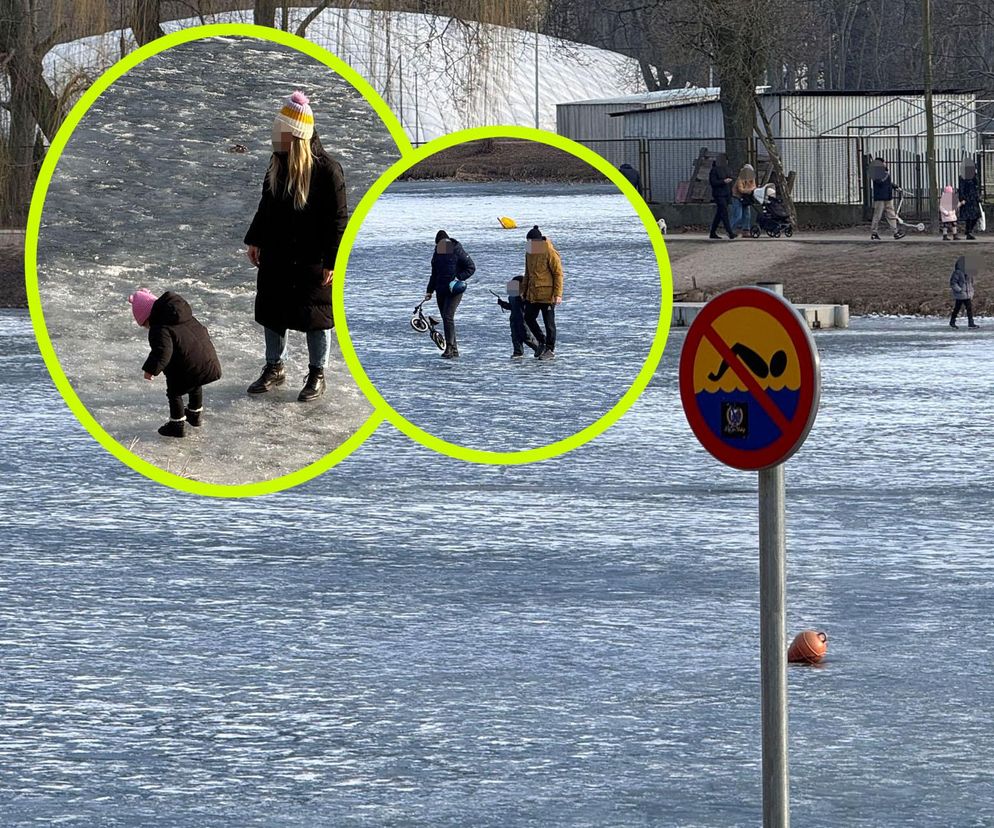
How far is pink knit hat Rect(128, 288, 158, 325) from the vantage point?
10.8ft

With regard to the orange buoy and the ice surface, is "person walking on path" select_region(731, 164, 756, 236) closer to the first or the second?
the ice surface

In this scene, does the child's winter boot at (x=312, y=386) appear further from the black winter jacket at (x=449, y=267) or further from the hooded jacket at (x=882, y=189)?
the hooded jacket at (x=882, y=189)

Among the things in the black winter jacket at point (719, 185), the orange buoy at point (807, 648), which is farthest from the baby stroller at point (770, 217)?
the orange buoy at point (807, 648)

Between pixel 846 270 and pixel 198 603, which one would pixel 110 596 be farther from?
pixel 846 270

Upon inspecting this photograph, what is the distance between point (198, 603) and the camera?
890 cm

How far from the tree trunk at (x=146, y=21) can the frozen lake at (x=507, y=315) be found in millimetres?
5601

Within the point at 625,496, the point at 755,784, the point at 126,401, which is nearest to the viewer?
the point at 126,401

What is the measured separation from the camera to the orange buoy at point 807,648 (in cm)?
766

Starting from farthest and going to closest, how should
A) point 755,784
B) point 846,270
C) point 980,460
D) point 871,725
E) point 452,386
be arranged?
point 846,270, point 980,460, point 871,725, point 755,784, point 452,386

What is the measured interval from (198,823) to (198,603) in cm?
345

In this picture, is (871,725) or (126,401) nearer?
(126,401)

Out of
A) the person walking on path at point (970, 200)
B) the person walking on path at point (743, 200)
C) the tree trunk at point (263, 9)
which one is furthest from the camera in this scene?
the person walking on path at point (743, 200)

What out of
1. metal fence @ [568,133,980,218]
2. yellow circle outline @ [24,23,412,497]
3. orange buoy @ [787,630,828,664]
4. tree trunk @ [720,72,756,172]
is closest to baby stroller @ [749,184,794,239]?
metal fence @ [568,133,980,218]

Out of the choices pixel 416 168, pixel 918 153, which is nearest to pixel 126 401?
pixel 416 168
